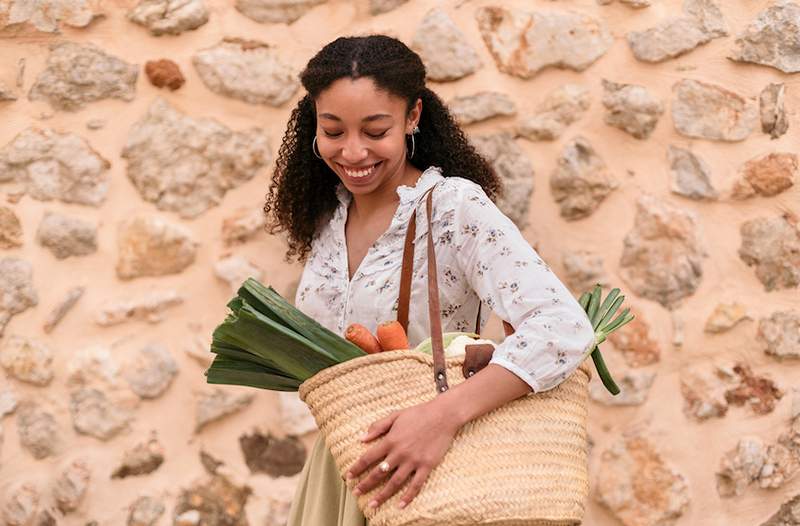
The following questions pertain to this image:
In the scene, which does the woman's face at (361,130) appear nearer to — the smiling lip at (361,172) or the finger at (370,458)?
the smiling lip at (361,172)

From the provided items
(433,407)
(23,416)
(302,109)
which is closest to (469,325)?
(433,407)

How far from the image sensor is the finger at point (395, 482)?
144 cm

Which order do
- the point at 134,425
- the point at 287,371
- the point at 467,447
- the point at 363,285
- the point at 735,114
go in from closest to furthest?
the point at 467,447, the point at 287,371, the point at 363,285, the point at 735,114, the point at 134,425

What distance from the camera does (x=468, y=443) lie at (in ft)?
4.85

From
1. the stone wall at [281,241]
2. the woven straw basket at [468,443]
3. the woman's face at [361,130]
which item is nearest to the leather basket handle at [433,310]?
the woven straw basket at [468,443]

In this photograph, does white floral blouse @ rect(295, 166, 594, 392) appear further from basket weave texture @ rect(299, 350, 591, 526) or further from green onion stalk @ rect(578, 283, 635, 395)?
green onion stalk @ rect(578, 283, 635, 395)

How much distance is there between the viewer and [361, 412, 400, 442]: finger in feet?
4.86

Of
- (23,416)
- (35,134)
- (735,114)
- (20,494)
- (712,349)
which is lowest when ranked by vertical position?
(20,494)

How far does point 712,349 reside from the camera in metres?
2.53

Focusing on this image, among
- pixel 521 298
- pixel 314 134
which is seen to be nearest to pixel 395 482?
pixel 521 298

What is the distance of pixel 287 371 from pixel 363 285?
290 mm

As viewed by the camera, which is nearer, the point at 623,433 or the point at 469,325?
the point at 469,325

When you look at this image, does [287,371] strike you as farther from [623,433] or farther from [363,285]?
[623,433]

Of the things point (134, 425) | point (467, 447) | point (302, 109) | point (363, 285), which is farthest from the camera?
point (134, 425)
